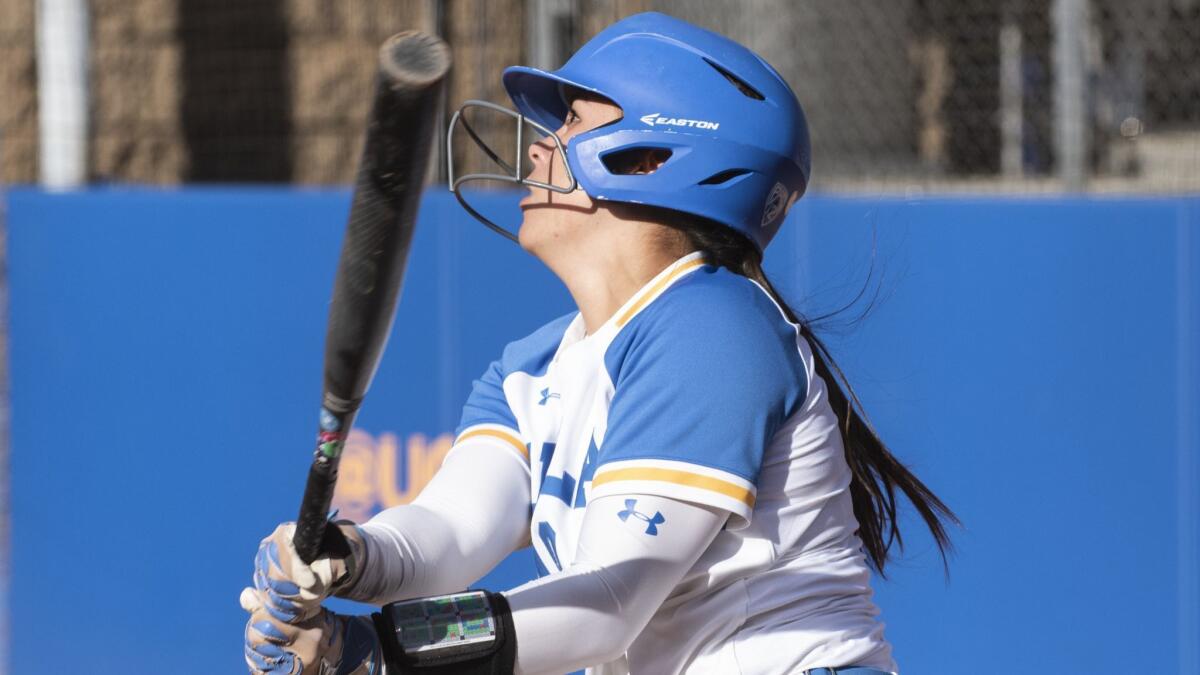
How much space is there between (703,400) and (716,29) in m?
4.15

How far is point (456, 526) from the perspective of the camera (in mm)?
2369

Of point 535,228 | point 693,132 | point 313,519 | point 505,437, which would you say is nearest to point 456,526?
point 505,437

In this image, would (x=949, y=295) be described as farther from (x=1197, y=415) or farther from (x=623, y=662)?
(x=623, y=662)

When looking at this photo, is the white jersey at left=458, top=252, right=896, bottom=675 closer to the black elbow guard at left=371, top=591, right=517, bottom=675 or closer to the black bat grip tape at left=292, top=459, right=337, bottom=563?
the black elbow guard at left=371, top=591, right=517, bottom=675

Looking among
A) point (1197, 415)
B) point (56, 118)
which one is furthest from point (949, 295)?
point (56, 118)

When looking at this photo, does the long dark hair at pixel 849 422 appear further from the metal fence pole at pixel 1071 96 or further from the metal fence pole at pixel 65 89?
the metal fence pole at pixel 65 89

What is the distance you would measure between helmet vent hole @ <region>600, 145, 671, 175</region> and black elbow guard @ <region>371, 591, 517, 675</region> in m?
0.74

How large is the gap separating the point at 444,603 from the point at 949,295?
2450mm

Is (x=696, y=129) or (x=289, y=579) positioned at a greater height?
(x=696, y=129)

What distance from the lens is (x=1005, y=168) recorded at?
6051mm

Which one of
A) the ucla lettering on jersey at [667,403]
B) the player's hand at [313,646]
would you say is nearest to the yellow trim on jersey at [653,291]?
the ucla lettering on jersey at [667,403]

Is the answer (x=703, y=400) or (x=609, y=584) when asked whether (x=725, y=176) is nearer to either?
(x=703, y=400)

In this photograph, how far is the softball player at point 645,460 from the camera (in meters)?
1.92

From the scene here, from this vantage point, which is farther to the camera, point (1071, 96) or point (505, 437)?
point (1071, 96)
